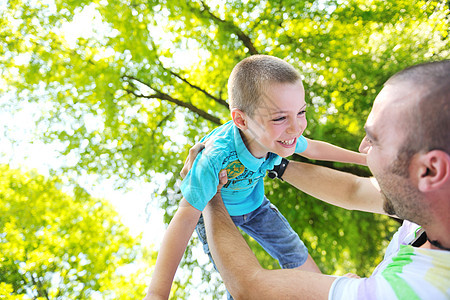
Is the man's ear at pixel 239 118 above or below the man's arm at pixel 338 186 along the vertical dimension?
above

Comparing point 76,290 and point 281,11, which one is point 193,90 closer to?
point 281,11

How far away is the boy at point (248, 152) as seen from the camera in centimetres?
121

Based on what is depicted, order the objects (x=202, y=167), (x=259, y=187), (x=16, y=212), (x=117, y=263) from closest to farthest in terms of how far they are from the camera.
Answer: (x=202, y=167), (x=259, y=187), (x=16, y=212), (x=117, y=263)

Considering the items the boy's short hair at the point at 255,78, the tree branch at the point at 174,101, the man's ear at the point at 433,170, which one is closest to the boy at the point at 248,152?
the boy's short hair at the point at 255,78

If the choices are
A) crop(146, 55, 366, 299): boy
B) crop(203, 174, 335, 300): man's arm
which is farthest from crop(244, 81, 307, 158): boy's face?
crop(203, 174, 335, 300): man's arm

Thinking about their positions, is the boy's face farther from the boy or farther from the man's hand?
the man's hand

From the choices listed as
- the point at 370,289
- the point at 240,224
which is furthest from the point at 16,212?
the point at 370,289

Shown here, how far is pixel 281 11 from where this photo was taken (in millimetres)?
3506

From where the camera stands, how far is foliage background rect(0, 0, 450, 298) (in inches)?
131

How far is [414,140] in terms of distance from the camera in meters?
0.82

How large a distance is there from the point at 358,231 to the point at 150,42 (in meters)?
2.98

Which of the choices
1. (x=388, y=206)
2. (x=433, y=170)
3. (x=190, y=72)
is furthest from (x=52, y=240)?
(x=433, y=170)

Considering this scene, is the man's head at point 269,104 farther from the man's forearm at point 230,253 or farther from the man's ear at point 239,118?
the man's forearm at point 230,253

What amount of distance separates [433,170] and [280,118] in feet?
2.09
